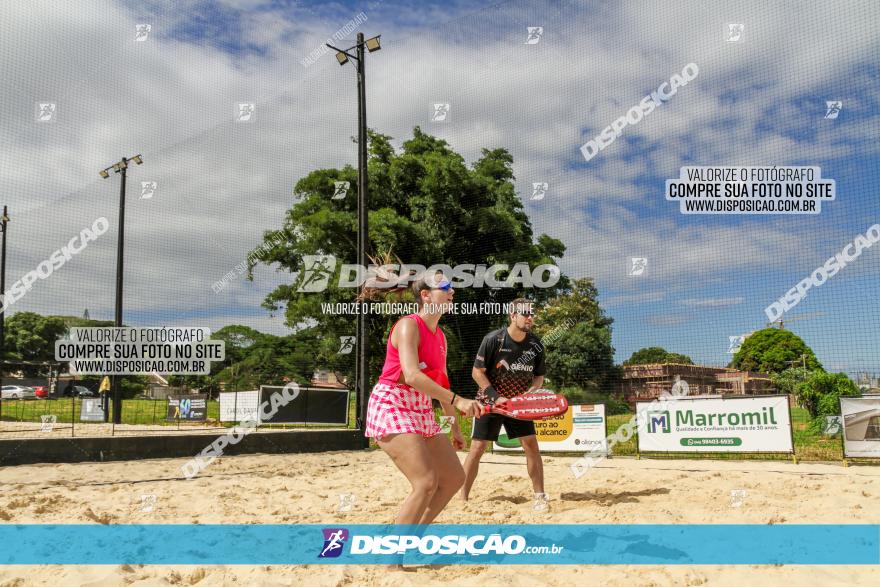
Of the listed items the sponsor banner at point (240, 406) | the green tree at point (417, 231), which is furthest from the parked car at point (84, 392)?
the green tree at point (417, 231)

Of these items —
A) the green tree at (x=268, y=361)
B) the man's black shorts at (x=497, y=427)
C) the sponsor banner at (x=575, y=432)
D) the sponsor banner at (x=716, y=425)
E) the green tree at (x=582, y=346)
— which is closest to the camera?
the man's black shorts at (x=497, y=427)

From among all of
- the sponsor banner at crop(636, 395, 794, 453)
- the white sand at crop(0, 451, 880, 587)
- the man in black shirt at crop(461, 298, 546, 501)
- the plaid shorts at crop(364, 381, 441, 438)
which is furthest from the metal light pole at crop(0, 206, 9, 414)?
the sponsor banner at crop(636, 395, 794, 453)

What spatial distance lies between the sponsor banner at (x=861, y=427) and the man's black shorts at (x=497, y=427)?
5.37 metres

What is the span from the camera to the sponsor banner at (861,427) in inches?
306

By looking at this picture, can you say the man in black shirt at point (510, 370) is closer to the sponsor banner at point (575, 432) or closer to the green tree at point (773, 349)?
the sponsor banner at point (575, 432)

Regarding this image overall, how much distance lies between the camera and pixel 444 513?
14.9ft

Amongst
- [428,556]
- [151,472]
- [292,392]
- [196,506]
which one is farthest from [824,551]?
[292,392]

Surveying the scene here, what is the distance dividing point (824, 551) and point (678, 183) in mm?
8245

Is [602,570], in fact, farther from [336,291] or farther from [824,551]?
[336,291]

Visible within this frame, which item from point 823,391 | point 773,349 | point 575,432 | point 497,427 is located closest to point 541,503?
point 497,427

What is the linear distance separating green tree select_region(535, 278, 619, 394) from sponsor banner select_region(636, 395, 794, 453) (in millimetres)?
3992

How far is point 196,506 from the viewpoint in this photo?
4.90 meters

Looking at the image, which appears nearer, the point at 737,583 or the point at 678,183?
the point at 737,583

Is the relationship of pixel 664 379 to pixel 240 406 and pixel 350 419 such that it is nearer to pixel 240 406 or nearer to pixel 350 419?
pixel 350 419
